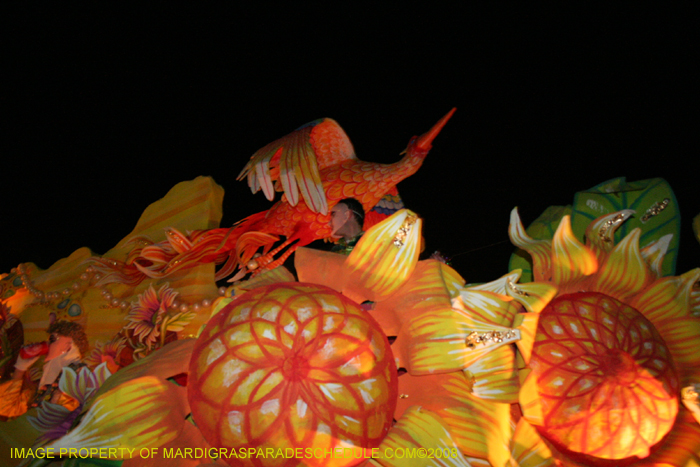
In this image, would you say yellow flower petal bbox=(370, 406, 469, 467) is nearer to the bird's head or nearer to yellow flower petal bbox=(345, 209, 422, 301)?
yellow flower petal bbox=(345, 209, 422, 301)

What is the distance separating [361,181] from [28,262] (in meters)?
0.95

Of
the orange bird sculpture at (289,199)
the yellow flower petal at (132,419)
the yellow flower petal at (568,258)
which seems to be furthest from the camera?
the orange bird sculpture at (289,199)

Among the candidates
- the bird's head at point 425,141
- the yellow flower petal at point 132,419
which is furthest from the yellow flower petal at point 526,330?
the bird's head at point 425,141

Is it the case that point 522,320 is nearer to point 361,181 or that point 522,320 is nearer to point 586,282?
point 586,282

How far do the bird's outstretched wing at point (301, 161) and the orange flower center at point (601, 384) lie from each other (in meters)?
0.57

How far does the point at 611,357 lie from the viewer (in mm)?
534

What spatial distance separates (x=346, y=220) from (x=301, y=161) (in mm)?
178

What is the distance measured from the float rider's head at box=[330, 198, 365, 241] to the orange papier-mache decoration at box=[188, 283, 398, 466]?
0.52m

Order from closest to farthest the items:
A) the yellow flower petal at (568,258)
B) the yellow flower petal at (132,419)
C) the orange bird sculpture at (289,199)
A: the yellow flower petal at (132,419) → the yellow flower petal at (568,258) → the orange bird sculpture at (289,199)

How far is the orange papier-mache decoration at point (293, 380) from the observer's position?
1.48ft

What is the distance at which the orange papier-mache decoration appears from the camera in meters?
0.45

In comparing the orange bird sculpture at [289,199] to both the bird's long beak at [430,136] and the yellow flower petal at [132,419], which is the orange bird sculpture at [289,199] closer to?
the bird's long beak at [430,136]

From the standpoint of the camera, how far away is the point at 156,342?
815mm

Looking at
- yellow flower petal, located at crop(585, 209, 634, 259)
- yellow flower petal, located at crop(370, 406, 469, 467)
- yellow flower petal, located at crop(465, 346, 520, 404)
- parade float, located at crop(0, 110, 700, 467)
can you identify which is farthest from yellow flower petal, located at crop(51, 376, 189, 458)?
yellow flower petal, located at crop(585, 209, 634, 259)
